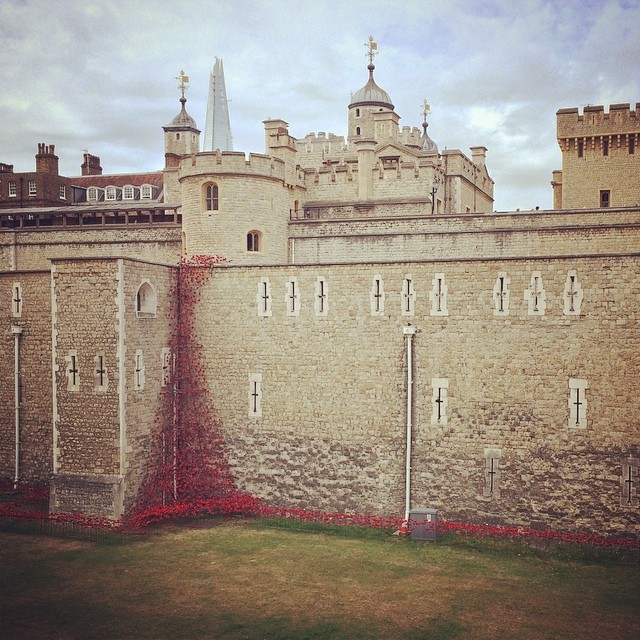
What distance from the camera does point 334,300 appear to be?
2192 centimetres

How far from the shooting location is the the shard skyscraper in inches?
5133

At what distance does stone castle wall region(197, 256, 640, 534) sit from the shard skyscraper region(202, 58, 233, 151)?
11169cm

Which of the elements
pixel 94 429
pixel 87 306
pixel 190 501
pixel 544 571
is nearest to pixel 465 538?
pixel 544 571

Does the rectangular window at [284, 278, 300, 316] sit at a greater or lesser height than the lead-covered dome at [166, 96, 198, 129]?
lesser

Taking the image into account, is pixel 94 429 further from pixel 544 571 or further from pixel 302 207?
pixel 302 207

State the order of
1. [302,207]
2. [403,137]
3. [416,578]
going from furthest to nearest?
[403,137], [302,207], [416,578]

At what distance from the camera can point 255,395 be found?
2264cm

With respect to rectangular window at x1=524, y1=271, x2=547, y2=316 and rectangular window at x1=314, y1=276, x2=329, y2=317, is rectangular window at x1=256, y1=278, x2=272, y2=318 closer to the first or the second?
rectangular window at x1=314, y1=276, x2=329, y2=317

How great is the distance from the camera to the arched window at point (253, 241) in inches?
1068

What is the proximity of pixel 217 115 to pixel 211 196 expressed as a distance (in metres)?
110

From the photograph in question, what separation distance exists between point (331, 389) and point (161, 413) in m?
5.25

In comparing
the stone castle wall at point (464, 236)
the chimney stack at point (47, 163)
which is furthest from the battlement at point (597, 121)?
the chimney stack at point (47, 163)

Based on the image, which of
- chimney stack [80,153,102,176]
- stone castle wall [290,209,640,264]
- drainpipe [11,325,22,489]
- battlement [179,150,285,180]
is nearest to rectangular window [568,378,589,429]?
stone castle wall [290,209,640,264]

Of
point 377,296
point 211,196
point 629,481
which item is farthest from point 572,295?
point 211,196
